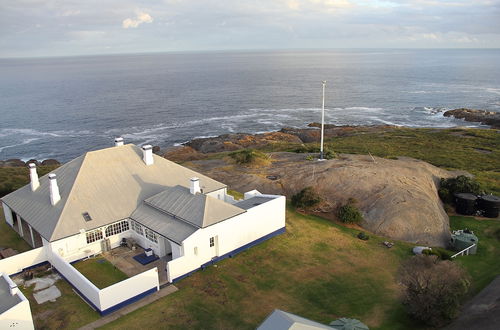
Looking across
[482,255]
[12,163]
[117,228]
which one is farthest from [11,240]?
[12,163]

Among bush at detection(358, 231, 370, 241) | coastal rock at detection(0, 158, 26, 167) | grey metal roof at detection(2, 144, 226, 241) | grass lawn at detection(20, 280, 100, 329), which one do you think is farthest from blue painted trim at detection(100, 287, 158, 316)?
coastal rock at detection(0, 158, 26, 167)

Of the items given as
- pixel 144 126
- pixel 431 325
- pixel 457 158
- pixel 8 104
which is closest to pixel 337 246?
pixel 431 325

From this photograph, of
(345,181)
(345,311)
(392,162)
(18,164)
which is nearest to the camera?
(345,311)

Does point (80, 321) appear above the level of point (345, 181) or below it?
below

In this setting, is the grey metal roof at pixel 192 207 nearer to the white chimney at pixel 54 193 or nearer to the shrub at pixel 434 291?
the white chimney at pixel 54 193

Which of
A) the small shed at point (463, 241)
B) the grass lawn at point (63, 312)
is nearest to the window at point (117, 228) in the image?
the grass lawn at point (63, 312)

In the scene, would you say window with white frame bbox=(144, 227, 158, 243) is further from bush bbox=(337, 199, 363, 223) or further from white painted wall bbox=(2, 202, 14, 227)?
bush bbox=(337, 199, 363, 223)

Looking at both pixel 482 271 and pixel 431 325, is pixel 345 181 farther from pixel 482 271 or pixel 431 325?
pixel 431 325
